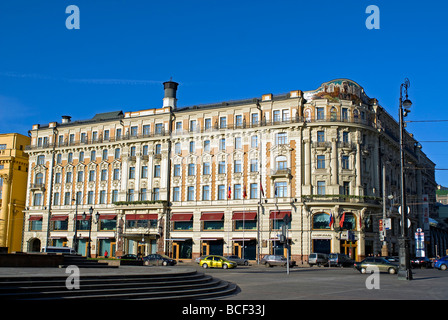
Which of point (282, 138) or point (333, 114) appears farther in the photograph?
point (282, 138)

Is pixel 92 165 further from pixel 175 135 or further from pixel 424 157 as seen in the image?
pixel 424 157

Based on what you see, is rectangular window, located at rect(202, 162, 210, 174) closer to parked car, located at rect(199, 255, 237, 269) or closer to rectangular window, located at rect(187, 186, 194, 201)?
rectangular window, located at rect(187, 186, 194, 201)

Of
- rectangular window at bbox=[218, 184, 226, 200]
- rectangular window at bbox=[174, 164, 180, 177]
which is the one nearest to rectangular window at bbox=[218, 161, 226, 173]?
rectangular window at bbox=[218, 184, 226, 200]

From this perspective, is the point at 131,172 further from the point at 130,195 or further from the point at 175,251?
the point at 175,251

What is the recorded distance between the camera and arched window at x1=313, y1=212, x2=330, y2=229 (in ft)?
184

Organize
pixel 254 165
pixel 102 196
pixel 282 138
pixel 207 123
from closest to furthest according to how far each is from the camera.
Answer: pixel 282 138 < pixel 254 165 < pixel 207 123 < pixel 102 196

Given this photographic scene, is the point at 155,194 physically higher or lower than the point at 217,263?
higher

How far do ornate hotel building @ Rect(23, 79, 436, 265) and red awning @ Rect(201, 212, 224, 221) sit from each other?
14 centimetres

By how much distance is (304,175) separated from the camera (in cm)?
5734

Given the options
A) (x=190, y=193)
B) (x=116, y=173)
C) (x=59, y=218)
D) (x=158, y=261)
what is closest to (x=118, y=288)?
(x=158, y=261)

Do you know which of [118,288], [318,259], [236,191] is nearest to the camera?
[118,288]

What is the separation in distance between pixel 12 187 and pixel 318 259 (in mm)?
48310

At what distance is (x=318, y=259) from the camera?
2007 inches
